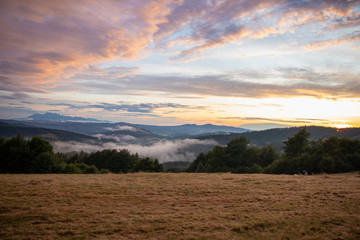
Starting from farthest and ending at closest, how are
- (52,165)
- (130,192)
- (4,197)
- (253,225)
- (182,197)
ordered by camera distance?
1. (52,165)
2. (130,192)
3. (182,197)
4. (4,197)
5. (253,225)

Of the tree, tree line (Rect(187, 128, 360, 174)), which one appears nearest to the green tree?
tree line (Rect(187, 128, 360, 174))

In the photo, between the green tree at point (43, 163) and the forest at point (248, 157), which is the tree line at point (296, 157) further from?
the green tree at point (43, 163)

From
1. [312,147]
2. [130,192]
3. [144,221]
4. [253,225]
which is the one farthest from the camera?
[312,147]

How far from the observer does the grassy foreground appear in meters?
8.27

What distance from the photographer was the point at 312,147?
4869 cm

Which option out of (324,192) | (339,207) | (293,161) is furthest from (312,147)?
(339,207)

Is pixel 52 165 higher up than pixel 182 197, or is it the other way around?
pixel 182 197

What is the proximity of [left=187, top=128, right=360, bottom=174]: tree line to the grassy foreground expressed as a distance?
1138 inches

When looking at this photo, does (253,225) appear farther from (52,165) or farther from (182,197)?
(52,165)

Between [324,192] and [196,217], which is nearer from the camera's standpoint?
[196,217]

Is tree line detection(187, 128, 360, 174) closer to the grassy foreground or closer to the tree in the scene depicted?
the tree

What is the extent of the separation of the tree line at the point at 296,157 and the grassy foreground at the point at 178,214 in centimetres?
2889

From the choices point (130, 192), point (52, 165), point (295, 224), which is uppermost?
point (295, 224)

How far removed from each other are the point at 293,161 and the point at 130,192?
42.5 metres
